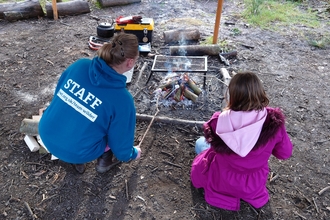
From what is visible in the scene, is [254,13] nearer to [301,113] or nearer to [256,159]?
[301,113]

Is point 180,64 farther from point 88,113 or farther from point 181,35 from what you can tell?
point 88,113

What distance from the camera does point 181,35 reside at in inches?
215

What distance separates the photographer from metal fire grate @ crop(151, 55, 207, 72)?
4070mm

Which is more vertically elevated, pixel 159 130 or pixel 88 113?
pixel 88 113

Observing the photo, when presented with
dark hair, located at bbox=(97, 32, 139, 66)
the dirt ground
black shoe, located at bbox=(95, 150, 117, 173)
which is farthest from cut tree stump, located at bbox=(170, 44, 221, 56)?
dark hair, located at bbox=(97, 32, 139, 66)

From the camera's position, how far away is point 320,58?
5367 millimetres

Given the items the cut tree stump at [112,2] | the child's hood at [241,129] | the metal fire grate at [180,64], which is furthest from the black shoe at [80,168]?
the cut tree stump at [112,2]

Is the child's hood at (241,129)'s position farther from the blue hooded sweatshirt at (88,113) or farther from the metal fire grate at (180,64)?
the metal fire grate at (180,64)

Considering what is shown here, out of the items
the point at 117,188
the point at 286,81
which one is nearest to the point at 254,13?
the point at 286,81

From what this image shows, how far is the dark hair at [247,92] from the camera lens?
2.21 m

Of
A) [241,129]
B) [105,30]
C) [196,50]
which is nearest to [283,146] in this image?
[241,129]

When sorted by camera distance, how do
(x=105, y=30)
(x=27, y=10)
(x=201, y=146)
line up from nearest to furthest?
(x=201, y=146), (x=105, y=30), (x=27, y=10)

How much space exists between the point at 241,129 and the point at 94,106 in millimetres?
1060

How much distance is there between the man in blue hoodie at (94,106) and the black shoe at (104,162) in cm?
38
